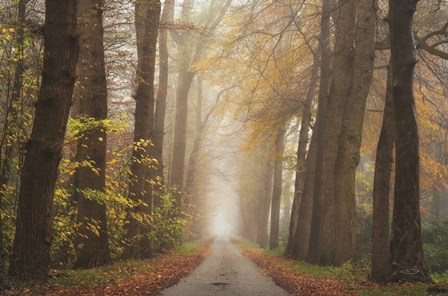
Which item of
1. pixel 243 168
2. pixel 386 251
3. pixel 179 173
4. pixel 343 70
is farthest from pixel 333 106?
pixel 243 168

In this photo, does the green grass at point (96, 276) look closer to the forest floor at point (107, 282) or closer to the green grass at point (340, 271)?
the forest floor at point (107, 282)

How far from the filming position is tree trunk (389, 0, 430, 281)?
8.68m

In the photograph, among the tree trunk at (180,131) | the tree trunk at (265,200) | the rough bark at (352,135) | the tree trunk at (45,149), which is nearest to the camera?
the tree trunk at (45,149)

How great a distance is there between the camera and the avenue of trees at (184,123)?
25.4 feet

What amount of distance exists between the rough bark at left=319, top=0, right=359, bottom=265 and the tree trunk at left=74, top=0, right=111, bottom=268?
6854 millimetres

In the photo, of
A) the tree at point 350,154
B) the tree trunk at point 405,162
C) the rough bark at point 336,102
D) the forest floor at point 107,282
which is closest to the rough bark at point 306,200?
the rough bark at point 336,102

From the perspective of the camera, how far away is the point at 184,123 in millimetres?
27141

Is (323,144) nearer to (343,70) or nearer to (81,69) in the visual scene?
(343,70)

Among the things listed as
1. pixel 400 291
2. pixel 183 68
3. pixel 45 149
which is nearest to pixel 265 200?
pixel 183 68

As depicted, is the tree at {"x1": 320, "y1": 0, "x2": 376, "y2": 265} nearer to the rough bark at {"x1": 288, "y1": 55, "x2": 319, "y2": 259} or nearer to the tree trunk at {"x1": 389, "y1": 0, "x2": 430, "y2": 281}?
the rough bark at {"x1": 288, "y1": 55, "x2": 319, "y2": 259}

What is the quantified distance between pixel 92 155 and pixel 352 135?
297 inches

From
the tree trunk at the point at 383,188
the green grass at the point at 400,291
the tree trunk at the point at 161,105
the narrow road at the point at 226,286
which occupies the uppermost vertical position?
the tree trunk at the point at 161,105

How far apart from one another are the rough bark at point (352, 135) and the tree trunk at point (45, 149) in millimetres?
8737

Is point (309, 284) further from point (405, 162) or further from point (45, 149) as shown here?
point (45, 149)
